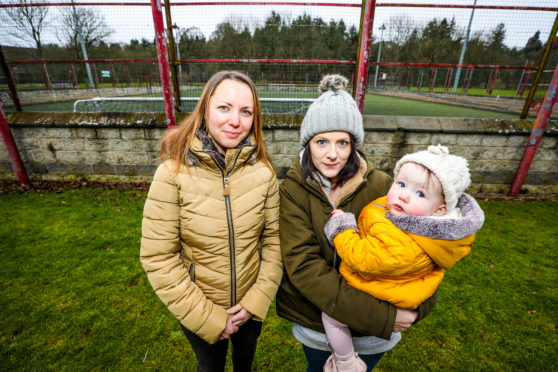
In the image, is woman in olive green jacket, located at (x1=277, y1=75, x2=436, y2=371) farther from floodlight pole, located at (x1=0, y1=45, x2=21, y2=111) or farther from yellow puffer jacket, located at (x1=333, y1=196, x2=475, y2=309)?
floodlight pole, located at (x1=0, y1=45, x2=21, y2=111)

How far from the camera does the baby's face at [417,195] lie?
1127mm

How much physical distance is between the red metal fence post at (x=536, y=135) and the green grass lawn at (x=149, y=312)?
110cm

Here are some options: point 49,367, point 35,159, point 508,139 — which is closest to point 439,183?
point 49,367

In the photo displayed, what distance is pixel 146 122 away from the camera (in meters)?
4.41

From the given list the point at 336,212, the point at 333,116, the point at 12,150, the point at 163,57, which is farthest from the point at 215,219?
the point at 12,150

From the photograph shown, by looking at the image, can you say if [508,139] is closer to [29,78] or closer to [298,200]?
[298,200]

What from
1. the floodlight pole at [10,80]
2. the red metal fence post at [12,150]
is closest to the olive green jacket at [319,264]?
the red metal fence post at [12,150]

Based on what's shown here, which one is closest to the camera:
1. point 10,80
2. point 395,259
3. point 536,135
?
point 395,259

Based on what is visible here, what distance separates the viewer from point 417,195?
1.16 m

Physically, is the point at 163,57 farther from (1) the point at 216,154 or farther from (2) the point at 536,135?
(2) the point at 536,135

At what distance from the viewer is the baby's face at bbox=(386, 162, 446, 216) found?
113 centimetres

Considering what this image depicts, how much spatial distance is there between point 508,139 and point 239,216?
17.3 feet

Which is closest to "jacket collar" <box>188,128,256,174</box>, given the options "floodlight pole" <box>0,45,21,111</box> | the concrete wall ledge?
the concrete wall ledge

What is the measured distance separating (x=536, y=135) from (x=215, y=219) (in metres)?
5.57
